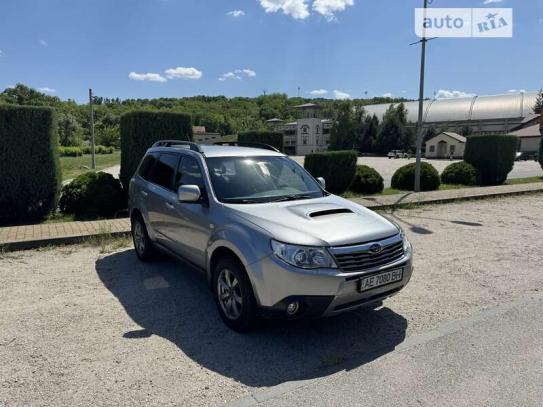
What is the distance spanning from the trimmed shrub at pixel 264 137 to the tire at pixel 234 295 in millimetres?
9331

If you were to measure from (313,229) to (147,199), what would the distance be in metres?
2.93

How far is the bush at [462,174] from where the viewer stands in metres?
16.8

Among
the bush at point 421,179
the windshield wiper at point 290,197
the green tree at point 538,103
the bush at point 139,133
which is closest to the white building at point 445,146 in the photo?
the green tree at point 538,103

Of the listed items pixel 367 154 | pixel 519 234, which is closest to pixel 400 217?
pixel 519 234

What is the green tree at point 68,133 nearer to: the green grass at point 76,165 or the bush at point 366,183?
the green grass at point 76,165

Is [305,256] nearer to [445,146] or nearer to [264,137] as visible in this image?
[264,137]

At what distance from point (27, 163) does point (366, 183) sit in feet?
31.7

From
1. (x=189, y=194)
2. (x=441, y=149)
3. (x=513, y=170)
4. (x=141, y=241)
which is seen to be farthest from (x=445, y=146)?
(x=189, y=194)

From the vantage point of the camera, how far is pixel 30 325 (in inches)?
156

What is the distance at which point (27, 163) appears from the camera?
8.25 meters

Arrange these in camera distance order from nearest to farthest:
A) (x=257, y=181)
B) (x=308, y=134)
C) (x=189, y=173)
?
(x=257, y=181) < (x=189, y=173) < (x=308, y=134)

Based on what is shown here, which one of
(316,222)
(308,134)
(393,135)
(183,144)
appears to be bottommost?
(316,222)

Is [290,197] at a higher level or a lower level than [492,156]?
lower

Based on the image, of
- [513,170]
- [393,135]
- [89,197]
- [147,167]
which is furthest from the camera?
[393,135]
